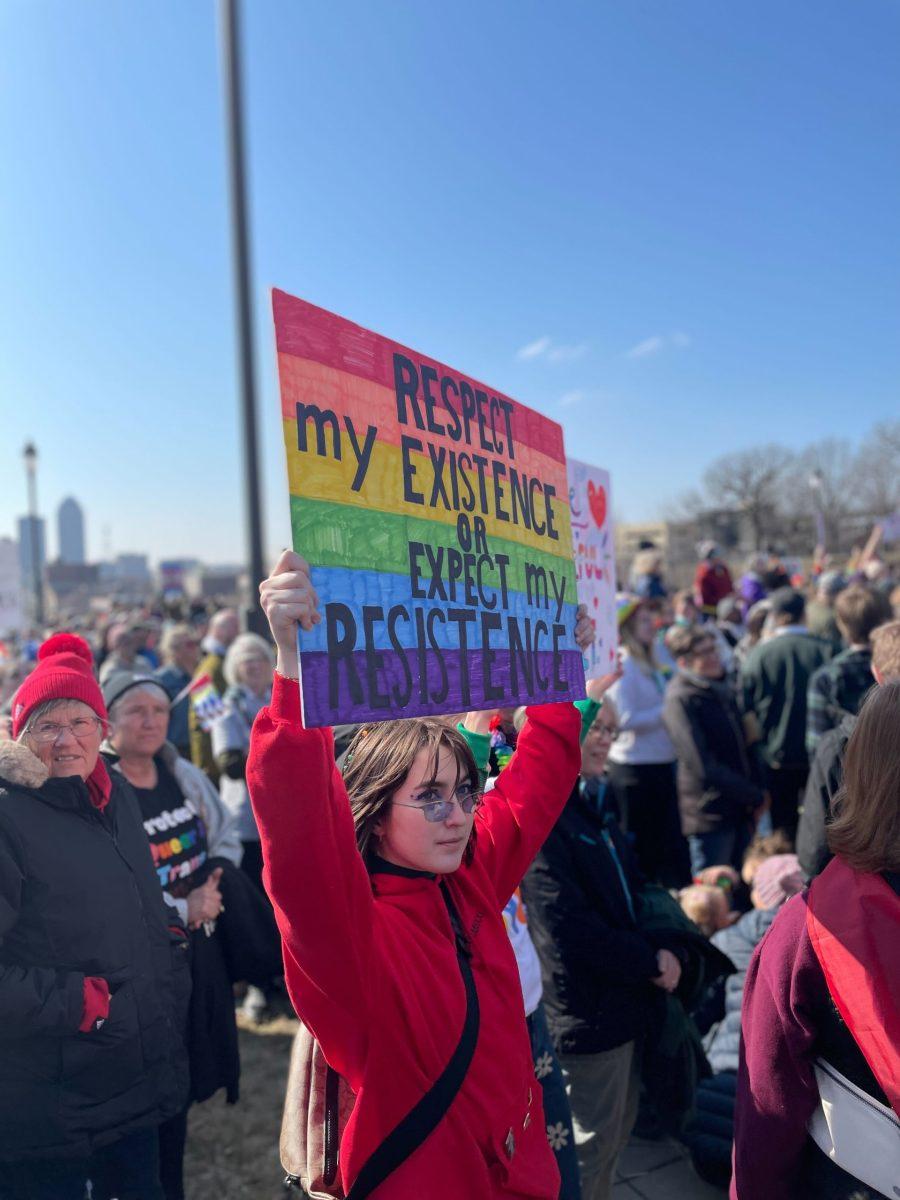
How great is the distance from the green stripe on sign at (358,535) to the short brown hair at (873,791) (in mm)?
986

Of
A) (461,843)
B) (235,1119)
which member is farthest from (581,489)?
(235,1119)

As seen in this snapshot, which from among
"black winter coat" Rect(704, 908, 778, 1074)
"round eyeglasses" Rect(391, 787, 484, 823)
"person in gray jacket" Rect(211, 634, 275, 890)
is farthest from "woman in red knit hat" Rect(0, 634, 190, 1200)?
"black winter coat" Rect(704, 908, 778, 1074)

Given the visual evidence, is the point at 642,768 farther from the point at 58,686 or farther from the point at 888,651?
the point at 58,686

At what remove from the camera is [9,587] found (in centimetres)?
923

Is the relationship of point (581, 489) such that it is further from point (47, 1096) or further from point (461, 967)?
point (47, 1096)

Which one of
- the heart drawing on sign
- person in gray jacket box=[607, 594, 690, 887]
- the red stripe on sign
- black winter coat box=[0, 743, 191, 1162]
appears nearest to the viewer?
the red stripe on sign

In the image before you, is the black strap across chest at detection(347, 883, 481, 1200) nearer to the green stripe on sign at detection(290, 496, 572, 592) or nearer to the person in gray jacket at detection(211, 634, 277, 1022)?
the green stripe on sign at detection(290, 496, 572, 592)

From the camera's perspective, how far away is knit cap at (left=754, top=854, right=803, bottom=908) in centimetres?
347

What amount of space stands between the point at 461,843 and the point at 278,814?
495mm

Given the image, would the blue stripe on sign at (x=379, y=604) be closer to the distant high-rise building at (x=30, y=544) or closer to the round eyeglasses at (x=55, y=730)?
the round eyeglasses at (x=55, y=730)

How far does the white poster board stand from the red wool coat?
8.56 m

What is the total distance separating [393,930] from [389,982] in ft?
0.32

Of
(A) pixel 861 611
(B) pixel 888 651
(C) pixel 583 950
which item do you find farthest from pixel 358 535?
(A) pixel 861 611

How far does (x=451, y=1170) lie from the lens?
1.55m
